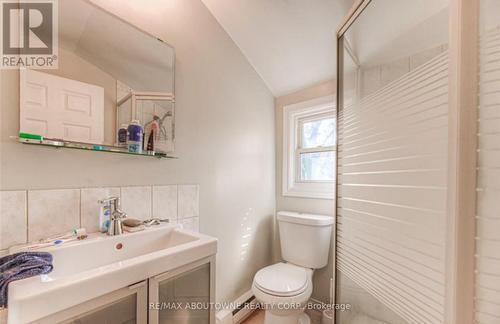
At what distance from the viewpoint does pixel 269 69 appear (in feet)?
6.07

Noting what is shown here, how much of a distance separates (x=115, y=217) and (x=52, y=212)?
8.7 inches

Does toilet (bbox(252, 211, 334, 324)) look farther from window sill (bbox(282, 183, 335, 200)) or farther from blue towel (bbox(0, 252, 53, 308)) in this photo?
blue towel (bbox(0, 252, 53, 308))

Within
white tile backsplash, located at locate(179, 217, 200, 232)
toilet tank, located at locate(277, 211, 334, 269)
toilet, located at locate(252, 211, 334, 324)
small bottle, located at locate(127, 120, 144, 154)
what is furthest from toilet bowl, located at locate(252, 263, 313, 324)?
small bottle, located at locate(127, 120, 144, 154)

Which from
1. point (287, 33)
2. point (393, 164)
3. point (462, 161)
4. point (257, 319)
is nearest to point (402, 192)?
point (393, 164)

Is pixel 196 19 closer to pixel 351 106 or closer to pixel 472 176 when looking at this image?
pixel 351 106

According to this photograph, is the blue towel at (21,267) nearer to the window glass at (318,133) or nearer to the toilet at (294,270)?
the toilet at (294,270)

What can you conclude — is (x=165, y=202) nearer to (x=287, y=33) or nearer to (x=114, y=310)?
Answer: (x=114, y=310)

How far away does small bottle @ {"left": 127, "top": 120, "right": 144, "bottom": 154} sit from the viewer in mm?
1054

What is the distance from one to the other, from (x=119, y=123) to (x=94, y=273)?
27.8 inches

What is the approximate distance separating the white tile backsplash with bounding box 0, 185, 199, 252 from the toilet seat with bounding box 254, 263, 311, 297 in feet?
2.19

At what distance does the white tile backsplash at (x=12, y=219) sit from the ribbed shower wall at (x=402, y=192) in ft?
4.62

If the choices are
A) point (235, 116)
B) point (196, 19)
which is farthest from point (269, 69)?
point (196, 19)

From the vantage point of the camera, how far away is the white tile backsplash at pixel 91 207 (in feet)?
3.08

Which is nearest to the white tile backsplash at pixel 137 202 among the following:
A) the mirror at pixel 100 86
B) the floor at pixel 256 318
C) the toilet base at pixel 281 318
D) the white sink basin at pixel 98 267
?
the white sink basin at pixel 98 267
